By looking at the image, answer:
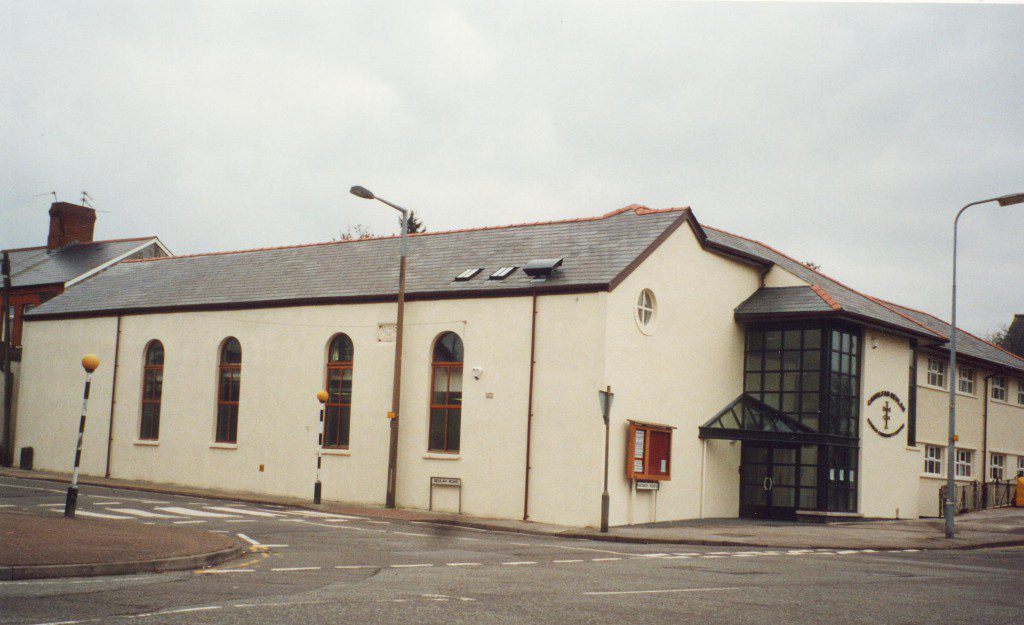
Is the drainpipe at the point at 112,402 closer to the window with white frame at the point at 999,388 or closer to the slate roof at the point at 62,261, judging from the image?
the slate roof at the point at 62,261

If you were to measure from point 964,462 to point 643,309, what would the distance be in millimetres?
17294

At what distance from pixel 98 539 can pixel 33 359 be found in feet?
84.0

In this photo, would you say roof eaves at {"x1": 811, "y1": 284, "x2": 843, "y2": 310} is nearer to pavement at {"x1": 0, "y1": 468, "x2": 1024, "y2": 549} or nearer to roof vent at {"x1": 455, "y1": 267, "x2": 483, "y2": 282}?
pavement at {"x1": 0, "y1": 468, "x2": 1024, "y2": 549}

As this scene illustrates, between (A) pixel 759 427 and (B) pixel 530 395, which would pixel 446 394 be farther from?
(A) pixel 759 427

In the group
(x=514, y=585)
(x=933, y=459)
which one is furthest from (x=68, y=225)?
(x=514, y=585)

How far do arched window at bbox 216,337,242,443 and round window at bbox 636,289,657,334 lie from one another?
12394 millimetres

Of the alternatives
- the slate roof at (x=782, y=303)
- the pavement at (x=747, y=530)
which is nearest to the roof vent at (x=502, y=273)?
the pavement at (x=747, y=530)

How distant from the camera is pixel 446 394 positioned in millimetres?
26156

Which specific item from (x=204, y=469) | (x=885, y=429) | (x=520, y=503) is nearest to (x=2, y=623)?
(x=520, y=503)

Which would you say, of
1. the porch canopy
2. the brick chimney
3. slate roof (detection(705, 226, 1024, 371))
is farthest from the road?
the brick chimney

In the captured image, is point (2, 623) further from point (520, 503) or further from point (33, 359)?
point (33, 359)

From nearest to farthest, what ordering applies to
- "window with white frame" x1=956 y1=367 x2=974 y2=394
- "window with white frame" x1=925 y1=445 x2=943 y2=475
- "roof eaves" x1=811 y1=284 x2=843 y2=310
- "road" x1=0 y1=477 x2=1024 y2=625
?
1. "road" x1=0 y1=477 x2=1024 y2=625
2. "roof eaves" x1=811 y1=284 x2=843 y2=310
3. "window with white frame" x1=925 y1=445 x2=943 y2=475
4. "window with white frame" x1=956 y1=367 x2=974 y2=394

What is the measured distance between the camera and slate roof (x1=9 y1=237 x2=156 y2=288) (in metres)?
43.4

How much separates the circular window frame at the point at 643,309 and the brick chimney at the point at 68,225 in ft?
107
